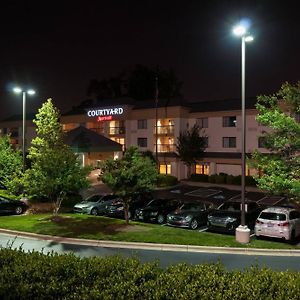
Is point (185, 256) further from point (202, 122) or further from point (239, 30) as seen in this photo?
point (202, 122)

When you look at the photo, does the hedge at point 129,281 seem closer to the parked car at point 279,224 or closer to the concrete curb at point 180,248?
the concrete curb at point 180,248

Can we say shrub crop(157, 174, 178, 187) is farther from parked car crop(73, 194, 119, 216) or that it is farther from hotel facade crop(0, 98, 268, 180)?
parked car crop(73, 194, 119, 216)

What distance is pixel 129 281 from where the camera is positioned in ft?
25.0

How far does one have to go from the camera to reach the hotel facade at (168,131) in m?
44.1

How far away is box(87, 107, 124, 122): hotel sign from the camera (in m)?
53.5

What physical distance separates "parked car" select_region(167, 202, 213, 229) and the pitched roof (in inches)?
809

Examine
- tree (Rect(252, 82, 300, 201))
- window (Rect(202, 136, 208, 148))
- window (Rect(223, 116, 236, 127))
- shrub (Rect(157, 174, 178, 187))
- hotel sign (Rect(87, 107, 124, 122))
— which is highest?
hotel sign (Rect(87, 107, 124, 122))

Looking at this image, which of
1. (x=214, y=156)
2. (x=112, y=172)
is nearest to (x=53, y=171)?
(x=112, y=172)

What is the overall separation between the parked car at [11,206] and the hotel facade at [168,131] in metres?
15.0

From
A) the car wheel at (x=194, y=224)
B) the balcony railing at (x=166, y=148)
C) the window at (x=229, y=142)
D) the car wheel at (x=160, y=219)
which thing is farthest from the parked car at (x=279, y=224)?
the balcony railing at (x=166, y=148)

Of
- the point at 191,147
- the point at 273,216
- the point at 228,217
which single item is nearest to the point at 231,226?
the point at 228,217

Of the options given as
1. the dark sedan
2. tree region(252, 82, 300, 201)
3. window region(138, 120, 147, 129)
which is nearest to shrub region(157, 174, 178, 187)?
window region(138, 120, 147, 129)

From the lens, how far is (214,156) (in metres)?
46.3

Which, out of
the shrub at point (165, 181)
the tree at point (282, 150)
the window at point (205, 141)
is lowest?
the shrub at point (165, 181)
